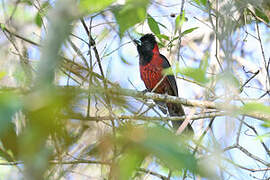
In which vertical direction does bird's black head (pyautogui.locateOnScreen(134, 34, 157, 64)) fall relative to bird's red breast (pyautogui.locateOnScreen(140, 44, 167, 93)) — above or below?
above

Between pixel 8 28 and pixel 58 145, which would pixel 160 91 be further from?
pixel 58 145

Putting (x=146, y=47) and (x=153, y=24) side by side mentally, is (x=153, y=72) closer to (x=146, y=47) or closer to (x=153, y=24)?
(x=146, y=47)

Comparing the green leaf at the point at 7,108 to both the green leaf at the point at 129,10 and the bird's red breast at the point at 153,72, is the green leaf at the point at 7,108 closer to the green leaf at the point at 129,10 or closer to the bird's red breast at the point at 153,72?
the green leaf at the point at 129,10

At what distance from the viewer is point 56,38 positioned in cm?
66

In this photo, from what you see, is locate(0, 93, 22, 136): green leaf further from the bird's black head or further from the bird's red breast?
the bird's black head

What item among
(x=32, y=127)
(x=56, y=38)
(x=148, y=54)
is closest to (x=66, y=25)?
(x=56, y=38)

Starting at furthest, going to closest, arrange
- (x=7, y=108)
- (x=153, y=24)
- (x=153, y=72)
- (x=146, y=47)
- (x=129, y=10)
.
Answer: (x=146, y=47) < (x=153, y=72) < (x=153, y=24) < (x=129, y=10) < (x=7, y=108)

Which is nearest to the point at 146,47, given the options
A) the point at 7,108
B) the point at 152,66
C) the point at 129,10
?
the point at 152,66

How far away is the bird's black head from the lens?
4973mm

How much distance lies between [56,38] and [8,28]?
2559 millimetres

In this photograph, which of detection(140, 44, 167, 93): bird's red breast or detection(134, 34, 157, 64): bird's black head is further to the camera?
detection(134, 34, 157, 64): bird's black head

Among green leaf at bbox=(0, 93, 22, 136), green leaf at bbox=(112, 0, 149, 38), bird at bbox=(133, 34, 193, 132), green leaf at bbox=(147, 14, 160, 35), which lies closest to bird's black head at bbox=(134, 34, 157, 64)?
bird at bbox=(133, 34, 193, 132)

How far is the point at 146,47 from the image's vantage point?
505 centimetres

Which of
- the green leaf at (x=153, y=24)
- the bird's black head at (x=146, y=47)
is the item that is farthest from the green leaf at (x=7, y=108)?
the bird's black head at (x=146, y=47)
